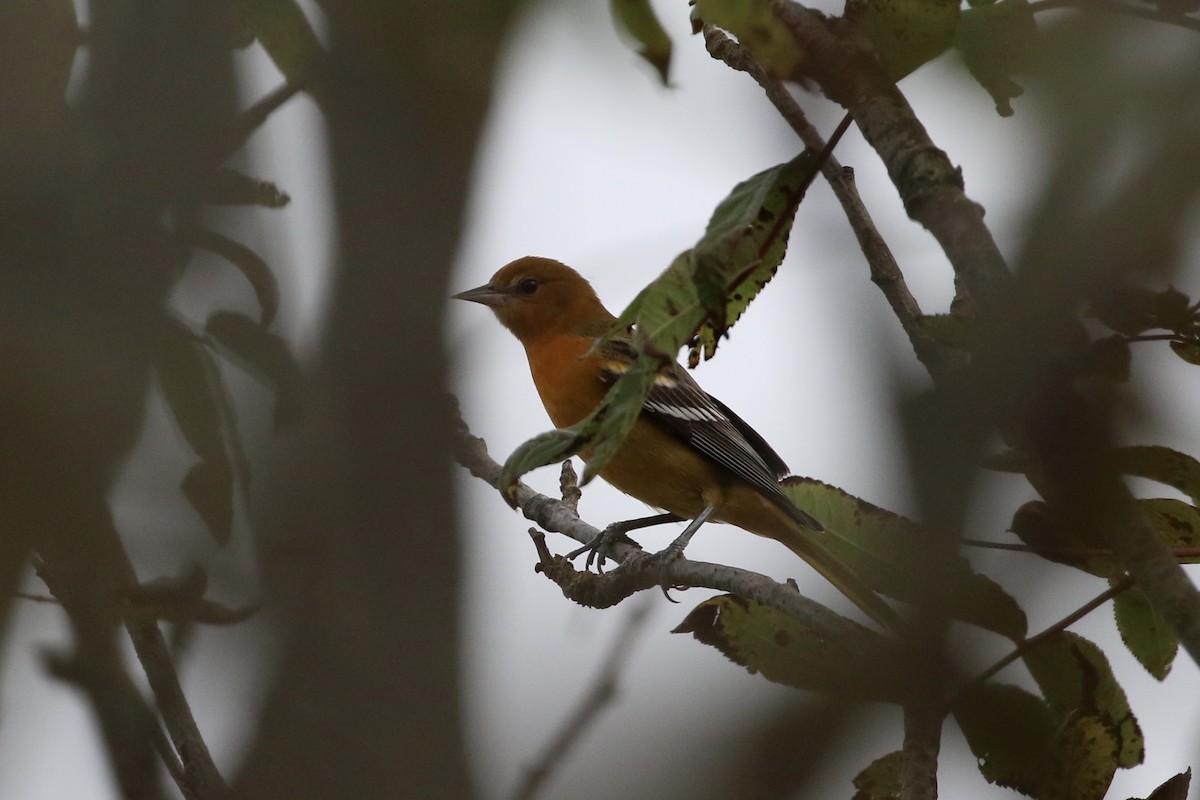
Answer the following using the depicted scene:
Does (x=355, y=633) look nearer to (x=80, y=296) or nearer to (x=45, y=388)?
(x=45, y=388)

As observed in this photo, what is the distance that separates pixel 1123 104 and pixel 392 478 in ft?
6.01

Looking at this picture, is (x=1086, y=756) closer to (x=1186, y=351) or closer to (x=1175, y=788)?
(x=1175, y=788)

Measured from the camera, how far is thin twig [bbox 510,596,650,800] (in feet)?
7.57

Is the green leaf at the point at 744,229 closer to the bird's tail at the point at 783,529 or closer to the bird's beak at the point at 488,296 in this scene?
the bird's tail at the point at 783,529

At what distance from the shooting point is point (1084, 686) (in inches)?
94.2

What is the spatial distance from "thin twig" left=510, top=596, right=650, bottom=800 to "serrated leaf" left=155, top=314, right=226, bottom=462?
895mm

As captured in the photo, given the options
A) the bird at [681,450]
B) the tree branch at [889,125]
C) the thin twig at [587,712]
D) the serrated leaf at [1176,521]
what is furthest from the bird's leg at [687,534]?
the tree branch at [889,125]

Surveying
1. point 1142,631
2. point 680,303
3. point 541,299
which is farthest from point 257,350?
point 541,299

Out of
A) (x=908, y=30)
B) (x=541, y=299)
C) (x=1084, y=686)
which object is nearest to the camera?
(x=908, y=30)

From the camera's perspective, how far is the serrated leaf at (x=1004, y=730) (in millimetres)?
1375

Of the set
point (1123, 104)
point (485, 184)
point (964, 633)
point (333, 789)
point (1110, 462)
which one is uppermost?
point (485, 184)

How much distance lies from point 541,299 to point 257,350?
14.2 feet

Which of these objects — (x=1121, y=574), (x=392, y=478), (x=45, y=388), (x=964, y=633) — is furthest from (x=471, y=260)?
(x=964, y=633)

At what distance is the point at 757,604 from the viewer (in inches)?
107
